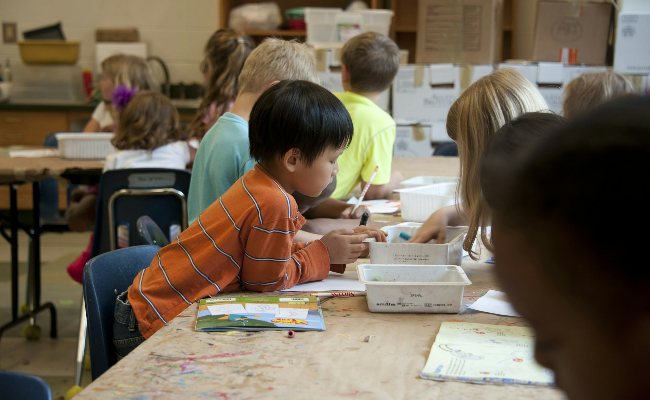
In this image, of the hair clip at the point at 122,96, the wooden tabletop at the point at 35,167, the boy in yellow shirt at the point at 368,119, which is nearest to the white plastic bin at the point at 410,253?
the boy in yellow shirt at the point at 368,119

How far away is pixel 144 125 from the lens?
341cm

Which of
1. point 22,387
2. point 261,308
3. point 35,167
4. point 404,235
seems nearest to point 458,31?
point 35,167

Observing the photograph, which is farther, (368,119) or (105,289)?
(368,119)

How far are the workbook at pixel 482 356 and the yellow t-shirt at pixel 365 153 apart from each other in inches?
65.5

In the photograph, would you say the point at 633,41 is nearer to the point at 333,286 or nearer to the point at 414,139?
the point at 414,139

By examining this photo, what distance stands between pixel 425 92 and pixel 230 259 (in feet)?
12.4

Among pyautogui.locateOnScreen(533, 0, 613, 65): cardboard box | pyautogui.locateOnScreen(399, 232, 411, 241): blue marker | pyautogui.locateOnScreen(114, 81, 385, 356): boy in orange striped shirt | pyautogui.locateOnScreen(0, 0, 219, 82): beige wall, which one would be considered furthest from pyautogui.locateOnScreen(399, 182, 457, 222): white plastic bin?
pyautogui.locateOnScreen(0, 0, 219, 82): beige wall

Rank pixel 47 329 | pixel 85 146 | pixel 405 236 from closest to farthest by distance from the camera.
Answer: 1. pixel 405 236
2. pixel 85 146
3. pixel 47 329

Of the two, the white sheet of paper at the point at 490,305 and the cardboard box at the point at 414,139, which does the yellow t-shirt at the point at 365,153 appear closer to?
the white sheet of paper at the point at 490,305

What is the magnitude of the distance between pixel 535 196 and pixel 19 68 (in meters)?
6.61

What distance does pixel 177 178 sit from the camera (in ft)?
9.96

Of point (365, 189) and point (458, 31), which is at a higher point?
point (458, 31)

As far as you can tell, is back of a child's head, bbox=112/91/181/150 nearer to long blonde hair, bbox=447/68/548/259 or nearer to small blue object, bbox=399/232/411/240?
small blue object, bbox=399/232/411/240

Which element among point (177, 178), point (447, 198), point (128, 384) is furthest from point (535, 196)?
point (177, 178)
